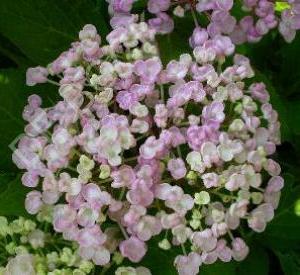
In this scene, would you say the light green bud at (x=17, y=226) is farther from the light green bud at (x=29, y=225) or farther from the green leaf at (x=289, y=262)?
the green leaf at (x=289, y=262)

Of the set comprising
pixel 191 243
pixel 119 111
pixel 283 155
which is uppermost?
pixel 119 111

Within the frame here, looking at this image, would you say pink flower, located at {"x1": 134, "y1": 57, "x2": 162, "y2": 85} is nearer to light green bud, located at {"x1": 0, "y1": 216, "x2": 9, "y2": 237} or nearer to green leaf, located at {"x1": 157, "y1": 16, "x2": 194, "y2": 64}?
green leaf, located at {"x1": 157, "y1": 16, "x2": 194, "y2": 64}

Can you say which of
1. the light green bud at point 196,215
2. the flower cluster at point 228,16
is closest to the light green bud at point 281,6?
the flower cluster at point 228,16

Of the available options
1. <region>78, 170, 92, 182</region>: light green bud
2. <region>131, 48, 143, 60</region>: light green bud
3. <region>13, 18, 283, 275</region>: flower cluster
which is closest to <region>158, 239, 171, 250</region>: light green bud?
<region>13, 18, 283, 275</region>: flower cluster

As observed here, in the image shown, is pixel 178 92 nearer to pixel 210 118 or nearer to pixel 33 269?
pixel 210 118

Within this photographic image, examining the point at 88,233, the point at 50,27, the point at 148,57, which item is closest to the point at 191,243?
the point at 88,233

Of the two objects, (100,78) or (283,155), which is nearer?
(100,78)

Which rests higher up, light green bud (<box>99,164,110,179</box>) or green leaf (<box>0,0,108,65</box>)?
green leaf (<box>0,0,108,65</box>)
